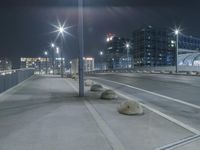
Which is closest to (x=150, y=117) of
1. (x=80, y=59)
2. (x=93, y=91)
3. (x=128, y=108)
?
(x=128, y=108)

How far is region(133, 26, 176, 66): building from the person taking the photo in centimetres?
13388

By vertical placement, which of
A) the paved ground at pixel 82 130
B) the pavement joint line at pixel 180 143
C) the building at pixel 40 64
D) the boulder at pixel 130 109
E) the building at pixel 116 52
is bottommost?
the pavement joint line at pixel 180 143

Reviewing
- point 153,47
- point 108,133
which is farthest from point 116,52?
point 108,133

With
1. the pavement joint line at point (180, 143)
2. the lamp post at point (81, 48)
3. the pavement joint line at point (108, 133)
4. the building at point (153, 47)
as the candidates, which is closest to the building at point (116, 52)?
the building at point (153, 47)

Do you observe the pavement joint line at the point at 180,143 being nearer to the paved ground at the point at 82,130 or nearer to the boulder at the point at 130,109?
the paved ground at the point at 82,130

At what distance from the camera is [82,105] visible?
1216 cm

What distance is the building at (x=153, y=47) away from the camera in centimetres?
13388

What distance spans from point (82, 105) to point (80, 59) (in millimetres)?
3510

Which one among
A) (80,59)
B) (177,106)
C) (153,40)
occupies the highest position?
(153,40)

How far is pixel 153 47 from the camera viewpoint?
134875mm

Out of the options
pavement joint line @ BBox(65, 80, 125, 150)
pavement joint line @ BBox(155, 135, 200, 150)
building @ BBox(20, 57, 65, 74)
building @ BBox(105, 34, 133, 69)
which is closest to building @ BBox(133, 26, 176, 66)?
building @ BBox(105, 34, 133, 69)

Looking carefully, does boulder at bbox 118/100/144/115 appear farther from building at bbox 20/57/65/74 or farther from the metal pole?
building at bbox 20/57/65/74

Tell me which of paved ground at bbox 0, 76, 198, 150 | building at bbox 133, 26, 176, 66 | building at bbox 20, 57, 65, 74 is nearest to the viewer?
paved ground at bbox 0, 76, 198, 150

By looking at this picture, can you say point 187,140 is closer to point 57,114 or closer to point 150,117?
point 150,117
